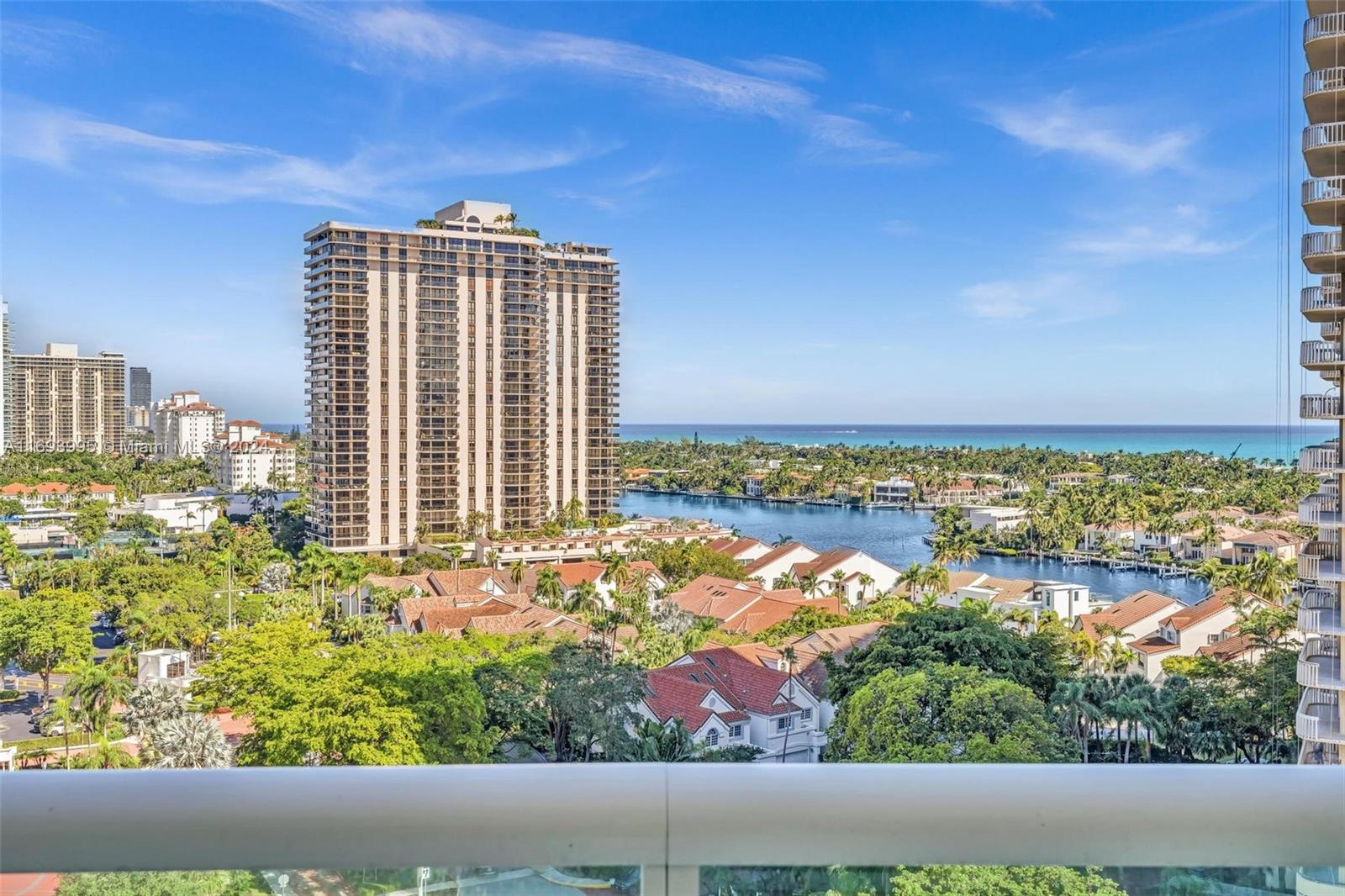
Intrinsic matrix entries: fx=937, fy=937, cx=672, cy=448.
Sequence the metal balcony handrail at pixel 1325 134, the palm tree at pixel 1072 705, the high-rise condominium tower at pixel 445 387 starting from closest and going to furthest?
the metal balcony handrail at pixel 1325 134 < the palm tree at pixel 1072 705 < the high-rise condominium tower at pixel 445 387

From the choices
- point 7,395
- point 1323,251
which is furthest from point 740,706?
point 7,395

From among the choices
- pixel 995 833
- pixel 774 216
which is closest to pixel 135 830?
pixel 995 833

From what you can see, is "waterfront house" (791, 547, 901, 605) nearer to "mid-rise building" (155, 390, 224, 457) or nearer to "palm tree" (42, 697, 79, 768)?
"palm tree" (42, 697, 79, 768)

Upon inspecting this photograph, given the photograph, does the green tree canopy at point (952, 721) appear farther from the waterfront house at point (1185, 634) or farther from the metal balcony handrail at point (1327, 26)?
the waterfront house at point (1185, 634)

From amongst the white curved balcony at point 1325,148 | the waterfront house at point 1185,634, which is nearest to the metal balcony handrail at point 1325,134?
the white curved balcony at point 1325,148

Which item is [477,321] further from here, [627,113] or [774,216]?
[774,216]

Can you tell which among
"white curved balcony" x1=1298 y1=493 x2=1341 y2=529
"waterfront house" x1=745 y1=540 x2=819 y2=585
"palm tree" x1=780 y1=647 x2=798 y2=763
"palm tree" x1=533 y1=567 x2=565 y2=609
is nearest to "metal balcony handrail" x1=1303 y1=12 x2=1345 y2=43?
"white curved balcony" x1=1298 y1=493 x2=1341 y2=529
